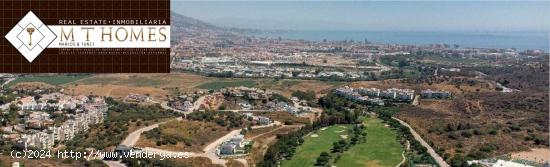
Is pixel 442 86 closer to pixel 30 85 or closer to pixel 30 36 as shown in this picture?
pixel 30 85

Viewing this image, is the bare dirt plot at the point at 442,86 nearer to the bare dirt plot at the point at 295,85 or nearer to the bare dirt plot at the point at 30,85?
the bare dirt plot at the point at 295,85

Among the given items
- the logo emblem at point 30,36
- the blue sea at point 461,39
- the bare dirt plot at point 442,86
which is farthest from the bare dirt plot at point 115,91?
the blue sea at point 461,39

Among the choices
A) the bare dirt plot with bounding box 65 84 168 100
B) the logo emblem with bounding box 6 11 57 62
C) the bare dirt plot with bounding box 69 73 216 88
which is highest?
the logo emblem with bounding box 6 11 57 62

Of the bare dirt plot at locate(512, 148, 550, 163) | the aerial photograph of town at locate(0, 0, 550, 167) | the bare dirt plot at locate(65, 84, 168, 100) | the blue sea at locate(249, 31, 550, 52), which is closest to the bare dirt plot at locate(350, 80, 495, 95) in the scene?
the aerial photograph of town at locate(0, 0, 550, 167)

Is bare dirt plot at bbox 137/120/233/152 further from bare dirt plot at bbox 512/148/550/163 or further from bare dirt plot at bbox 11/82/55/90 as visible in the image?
bare dirt plot at bbox 11/82/55/90

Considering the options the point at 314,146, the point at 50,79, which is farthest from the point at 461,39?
the point at 314,146
